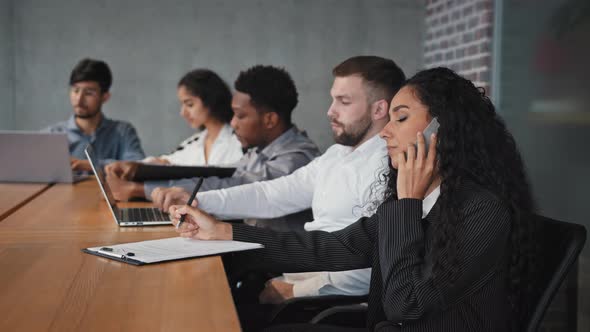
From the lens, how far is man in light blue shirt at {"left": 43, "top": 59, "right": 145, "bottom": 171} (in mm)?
4465

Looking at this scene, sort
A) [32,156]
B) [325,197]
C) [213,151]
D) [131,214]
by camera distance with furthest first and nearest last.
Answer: [213,151], [32,156], [131,214], [325,197]

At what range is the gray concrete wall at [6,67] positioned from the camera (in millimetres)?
5293

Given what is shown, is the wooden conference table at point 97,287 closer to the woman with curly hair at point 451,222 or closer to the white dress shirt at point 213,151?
the woman with curly hair at point 451,222

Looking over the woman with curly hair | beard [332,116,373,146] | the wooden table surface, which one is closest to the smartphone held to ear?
the woman with curly hair

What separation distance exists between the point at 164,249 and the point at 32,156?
1843 millimetres

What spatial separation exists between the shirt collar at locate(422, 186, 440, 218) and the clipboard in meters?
0.43

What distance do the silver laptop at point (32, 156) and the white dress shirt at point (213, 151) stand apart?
0.63 metres

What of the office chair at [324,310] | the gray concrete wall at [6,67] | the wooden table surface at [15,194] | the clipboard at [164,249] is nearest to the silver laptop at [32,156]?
the wooden table surface at [15,194]

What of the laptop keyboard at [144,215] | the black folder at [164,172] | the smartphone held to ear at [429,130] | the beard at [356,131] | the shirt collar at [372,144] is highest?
the smartphone held to ear at [429,130]

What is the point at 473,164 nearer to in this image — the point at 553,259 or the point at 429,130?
the point at 429,130

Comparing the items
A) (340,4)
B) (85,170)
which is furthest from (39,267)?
(340,4)

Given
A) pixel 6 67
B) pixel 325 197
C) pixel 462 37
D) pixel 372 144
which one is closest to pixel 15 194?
pixel 325 197

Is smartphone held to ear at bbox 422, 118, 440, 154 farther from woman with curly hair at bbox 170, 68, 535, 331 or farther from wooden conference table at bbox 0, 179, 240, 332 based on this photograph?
wooden conference table at bbox 0, 179, 240, 332

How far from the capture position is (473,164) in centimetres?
150
